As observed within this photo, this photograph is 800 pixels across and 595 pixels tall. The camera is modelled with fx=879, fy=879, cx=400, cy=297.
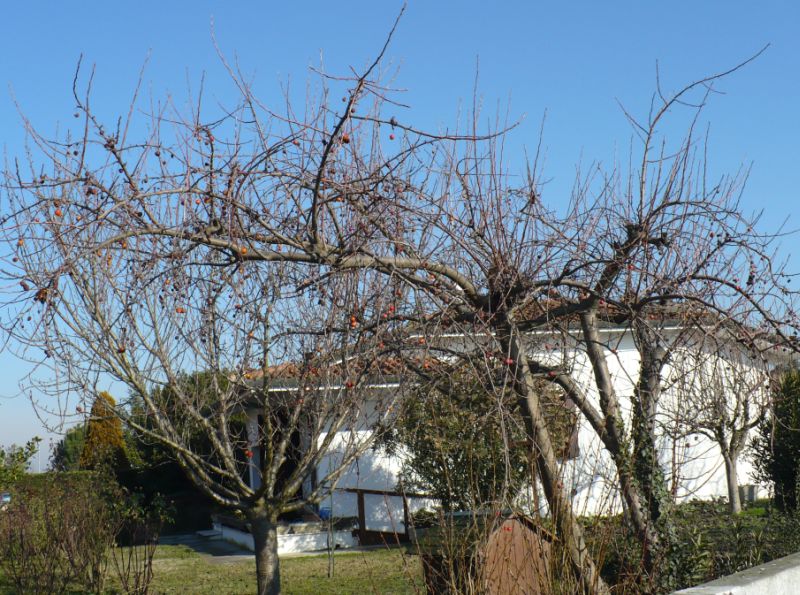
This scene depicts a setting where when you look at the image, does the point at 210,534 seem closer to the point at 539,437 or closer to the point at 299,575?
the point at 299,575

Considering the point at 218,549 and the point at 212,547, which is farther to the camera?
the point at 212,547

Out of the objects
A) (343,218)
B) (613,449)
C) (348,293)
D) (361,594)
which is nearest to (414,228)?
(343,218)

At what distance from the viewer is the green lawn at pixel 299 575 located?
10711 mm

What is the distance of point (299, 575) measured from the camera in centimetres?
1224

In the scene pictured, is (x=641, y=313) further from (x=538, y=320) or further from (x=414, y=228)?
(x=414, y=228)

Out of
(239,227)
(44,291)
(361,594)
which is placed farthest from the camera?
(361,594)

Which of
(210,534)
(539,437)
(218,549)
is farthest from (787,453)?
(210,534)

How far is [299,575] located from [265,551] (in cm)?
382

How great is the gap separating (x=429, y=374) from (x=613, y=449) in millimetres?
1595

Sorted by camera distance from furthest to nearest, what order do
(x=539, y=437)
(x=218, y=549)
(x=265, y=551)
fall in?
(x=218, y=549)
(x=265, y=551)
(x=539, y=437)

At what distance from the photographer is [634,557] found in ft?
24.9

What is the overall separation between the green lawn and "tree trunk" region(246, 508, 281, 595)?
1.33 meters

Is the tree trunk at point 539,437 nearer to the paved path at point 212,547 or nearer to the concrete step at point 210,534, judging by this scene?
the paved path at point 212,547

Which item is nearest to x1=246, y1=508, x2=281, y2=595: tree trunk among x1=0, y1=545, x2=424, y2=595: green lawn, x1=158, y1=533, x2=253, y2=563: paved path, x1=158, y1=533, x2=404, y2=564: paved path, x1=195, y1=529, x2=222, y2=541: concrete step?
x1=0, y1=545, x2=424, y2=595: green lawn
